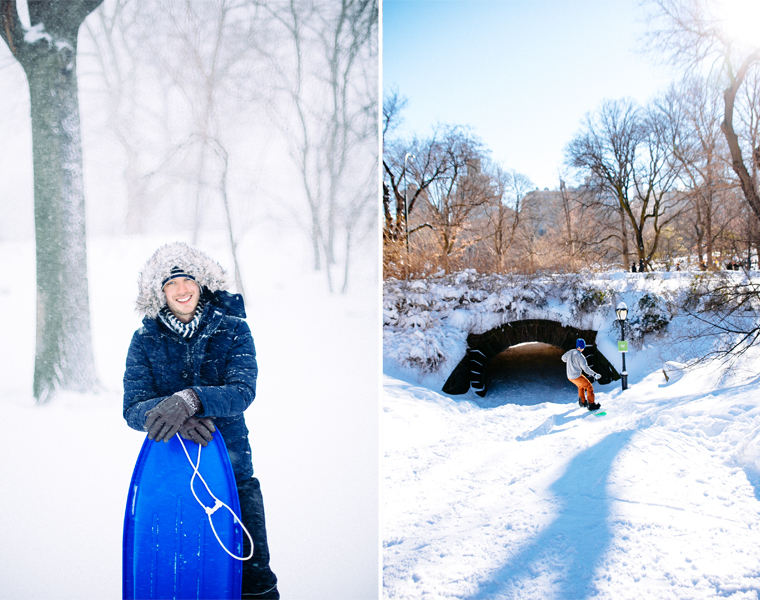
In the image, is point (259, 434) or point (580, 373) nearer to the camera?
point (259, 434)

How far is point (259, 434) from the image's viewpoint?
2088 mm

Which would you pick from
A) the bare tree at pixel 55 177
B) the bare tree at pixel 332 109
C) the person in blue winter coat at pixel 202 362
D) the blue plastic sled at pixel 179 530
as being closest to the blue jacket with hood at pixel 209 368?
the person in blue winter coat at pixel 202 362

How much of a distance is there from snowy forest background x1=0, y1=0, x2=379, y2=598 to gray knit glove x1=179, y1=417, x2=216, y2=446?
0.74ft

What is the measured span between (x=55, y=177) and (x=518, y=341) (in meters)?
9.72

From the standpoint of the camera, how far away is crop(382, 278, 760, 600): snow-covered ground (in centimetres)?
247

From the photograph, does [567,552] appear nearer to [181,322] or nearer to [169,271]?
[181,322]

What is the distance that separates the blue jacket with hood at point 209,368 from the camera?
1.98 m

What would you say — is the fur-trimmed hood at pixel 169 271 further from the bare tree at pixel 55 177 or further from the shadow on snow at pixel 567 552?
the shadow on snow at pixel 567 552

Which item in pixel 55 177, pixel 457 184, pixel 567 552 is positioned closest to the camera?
pixel 55 177

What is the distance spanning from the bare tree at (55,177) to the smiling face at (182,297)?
1.64ft

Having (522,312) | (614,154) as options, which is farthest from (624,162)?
(522,312)

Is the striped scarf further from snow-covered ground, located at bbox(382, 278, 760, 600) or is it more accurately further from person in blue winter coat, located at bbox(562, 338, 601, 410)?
person in blue winter coat, located at bbox(562, 338, 601, 410)

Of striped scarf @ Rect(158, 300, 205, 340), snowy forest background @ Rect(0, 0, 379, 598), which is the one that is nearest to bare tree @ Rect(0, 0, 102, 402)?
snowy forest background @ Rect(0, 0, 379, 598)

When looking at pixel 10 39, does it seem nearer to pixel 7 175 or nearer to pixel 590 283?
pixel 7 175
